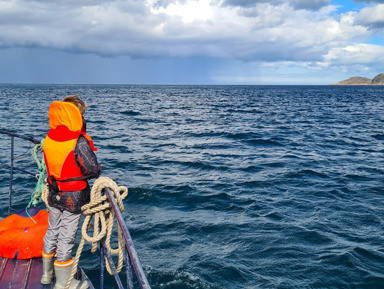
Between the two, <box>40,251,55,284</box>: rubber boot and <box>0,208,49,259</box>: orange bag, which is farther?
<box>0,208,49,259</box>: orange bag

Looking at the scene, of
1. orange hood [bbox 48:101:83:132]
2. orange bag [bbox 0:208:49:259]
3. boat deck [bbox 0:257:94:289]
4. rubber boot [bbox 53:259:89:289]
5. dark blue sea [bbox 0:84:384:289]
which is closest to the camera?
orange hood [bbox 48:101:83:132]

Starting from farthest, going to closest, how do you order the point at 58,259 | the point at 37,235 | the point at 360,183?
the point at 360,183 < the point at 37,235 < the point at 58,259

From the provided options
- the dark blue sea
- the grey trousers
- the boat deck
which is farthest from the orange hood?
the dark blue sea

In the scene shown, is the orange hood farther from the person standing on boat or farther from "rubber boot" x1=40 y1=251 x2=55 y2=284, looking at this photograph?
"rubber boot" x1=40 y1=251 x2=55 y2=284

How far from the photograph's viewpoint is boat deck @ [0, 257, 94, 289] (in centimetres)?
363

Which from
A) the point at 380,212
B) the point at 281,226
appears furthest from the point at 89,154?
the point at 380,212

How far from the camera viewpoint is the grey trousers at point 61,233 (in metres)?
3.53

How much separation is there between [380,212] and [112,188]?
7966 millimetres

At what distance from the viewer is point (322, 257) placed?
6402 mm

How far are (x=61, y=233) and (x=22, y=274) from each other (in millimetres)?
854

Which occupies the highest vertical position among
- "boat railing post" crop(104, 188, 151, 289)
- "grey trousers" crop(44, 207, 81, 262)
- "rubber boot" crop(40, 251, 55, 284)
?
"boat railing post" crop(104, 188, 151, 289)

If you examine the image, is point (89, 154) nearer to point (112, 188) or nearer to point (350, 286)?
point (112, 188)

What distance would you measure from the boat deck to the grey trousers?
41cm

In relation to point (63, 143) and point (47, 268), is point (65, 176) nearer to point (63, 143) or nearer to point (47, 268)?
point (63, 143)
